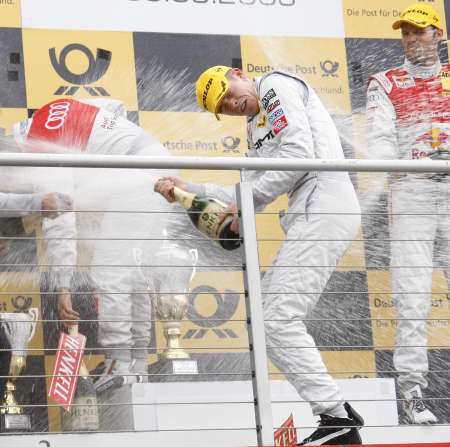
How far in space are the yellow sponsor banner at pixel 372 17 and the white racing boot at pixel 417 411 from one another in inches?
70.3

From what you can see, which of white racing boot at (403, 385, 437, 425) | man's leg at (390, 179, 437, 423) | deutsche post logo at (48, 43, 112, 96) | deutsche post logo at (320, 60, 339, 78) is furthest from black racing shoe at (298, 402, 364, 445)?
deutsche post logo at (320, 60, 339, 78)

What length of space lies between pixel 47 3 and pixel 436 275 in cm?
182

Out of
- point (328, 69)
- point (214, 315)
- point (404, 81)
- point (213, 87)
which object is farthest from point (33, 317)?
point (328, 69)

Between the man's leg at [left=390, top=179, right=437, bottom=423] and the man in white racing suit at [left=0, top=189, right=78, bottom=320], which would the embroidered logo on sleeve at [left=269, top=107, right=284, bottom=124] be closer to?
the man's leg at [left=390, top=179, right=437, bottom=423]

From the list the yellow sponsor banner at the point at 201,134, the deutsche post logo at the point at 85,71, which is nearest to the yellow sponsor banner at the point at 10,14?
the deutsche post logo at the point at 85,71

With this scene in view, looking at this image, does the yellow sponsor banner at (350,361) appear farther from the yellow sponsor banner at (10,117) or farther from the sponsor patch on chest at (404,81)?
the yellow sponsor banner at (10,117)

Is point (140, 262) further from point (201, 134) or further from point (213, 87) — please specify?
point (201, 134)

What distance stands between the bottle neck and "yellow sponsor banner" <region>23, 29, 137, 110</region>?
1.14 meters

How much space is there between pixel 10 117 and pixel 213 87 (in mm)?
1001

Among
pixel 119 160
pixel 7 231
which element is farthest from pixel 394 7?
pixel 119 160

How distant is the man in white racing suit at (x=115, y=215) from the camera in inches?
165

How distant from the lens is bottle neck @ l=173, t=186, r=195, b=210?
389 cm

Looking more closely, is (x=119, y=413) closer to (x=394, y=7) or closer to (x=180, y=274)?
(x=180, y=274)

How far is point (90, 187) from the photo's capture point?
4316mm
